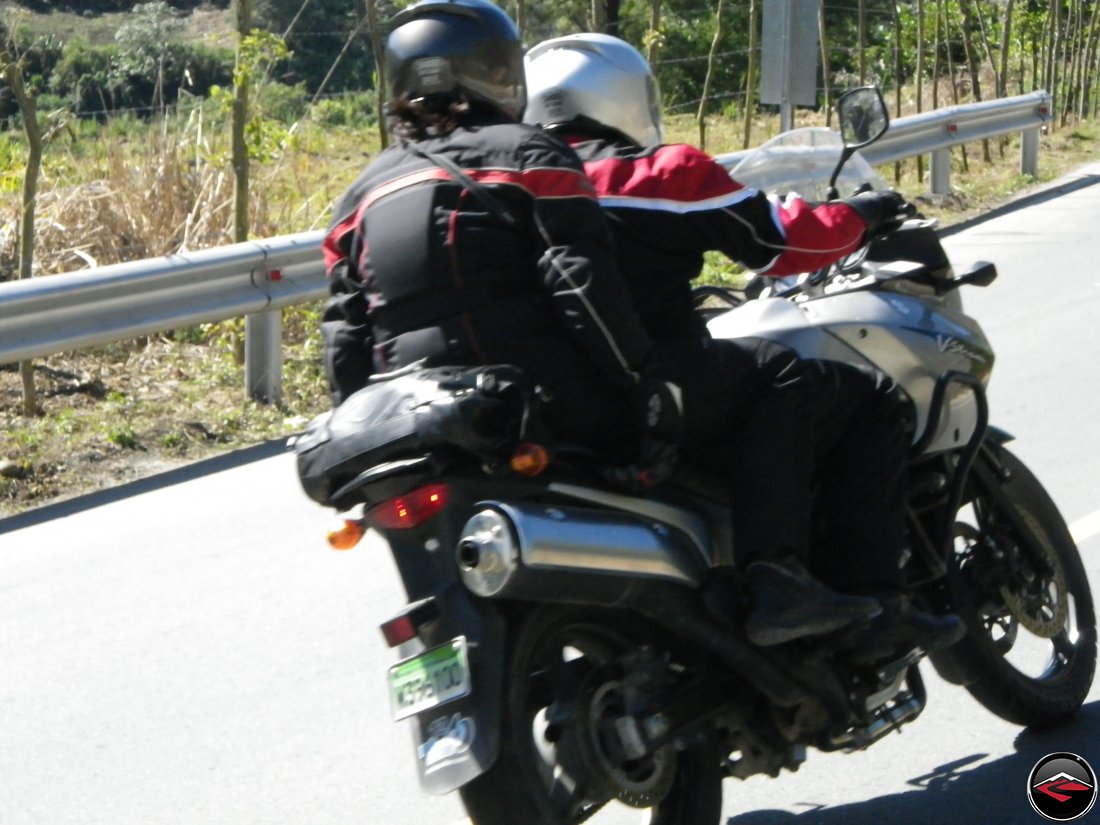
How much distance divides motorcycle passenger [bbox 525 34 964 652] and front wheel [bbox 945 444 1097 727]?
0.38 metres

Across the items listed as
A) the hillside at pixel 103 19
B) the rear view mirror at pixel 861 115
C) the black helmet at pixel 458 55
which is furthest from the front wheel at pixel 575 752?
the hillside at pixel 103 19

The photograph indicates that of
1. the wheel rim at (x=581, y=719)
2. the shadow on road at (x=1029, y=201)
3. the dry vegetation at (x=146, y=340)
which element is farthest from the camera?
the shadow on road at (x=1029, y=201)

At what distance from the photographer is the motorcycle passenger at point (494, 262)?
320cm

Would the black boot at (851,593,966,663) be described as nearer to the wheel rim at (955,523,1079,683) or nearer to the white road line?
the wheel rim at (955,523,1079,683)

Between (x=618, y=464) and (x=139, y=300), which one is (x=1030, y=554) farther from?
(x=139, y=300)

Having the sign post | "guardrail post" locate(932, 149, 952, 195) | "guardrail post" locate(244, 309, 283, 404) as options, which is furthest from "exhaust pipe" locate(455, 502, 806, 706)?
"guardrail post" locate(932, 149, 952, 195)

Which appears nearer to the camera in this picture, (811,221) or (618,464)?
(618,464)

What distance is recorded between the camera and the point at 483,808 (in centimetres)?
291

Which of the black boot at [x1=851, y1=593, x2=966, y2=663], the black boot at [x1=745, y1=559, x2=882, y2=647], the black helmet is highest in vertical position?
the black helmet

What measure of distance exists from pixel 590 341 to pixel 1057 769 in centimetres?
167

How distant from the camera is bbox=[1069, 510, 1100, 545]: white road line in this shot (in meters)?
5.79

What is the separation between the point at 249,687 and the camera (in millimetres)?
4867

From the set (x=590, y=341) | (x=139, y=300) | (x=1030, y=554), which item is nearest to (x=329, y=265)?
(x=590, y=341)

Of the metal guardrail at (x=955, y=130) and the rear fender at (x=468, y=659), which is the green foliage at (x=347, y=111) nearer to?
the metal guardrail at (x=955, y=130)
